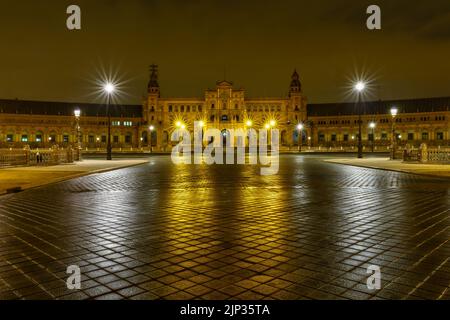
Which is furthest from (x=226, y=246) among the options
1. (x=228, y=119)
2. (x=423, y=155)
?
(x=228, y=119)

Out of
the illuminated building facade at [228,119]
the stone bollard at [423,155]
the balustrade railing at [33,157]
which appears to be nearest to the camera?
the balustrade railing at [33,157]

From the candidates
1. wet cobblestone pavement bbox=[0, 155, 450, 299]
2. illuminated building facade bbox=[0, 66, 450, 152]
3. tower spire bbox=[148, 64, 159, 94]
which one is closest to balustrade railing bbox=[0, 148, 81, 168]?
wet cobblestone pavement bbox=[0, 155, 450, 299]

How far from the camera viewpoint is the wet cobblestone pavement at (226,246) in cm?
452

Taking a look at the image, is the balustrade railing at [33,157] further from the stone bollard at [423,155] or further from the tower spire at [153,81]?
the tower spire at [153,81]

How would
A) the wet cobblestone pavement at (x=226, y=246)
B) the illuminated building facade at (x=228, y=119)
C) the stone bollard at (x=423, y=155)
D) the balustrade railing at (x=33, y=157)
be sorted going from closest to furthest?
the wet cobblestone pavement at (x=226, y=246), the balustrade railing at (x=33, y=157), the stone bollard at (x=423, y=155), the illuminated building facade at (x=228, y=119)

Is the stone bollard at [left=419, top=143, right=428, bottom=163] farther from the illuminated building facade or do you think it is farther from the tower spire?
the tower spire

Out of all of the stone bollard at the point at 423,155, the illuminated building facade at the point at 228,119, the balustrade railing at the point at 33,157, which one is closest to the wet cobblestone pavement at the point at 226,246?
the balustrade railing at the point at 33,157

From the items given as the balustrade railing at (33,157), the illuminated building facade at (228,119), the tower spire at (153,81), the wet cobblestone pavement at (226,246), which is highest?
the tower spire at (153,81)

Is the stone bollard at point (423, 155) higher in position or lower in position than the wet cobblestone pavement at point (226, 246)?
higher

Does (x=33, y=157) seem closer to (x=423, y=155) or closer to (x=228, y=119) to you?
(x=423, y=155)

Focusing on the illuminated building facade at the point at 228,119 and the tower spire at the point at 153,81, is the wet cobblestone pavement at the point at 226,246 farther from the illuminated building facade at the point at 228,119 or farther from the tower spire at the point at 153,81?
the tower spire at the point at 153,81

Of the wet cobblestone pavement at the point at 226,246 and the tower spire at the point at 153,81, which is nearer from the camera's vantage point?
the wet cobblestone pavement at the point at 226,246

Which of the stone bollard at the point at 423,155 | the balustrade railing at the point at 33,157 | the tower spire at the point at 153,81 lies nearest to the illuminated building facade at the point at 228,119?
the tower spire at the point at 153,81

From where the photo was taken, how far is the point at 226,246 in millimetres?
6355
